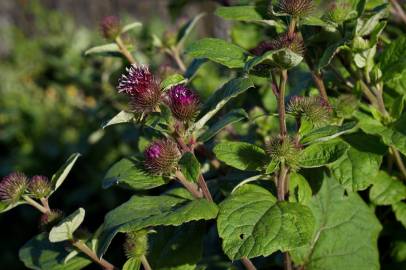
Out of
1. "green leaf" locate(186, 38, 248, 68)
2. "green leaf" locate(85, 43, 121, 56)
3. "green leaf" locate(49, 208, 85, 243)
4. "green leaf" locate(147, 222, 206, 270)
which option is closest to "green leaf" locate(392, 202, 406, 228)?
"green leaf" locate(147, 222, 206, 270)

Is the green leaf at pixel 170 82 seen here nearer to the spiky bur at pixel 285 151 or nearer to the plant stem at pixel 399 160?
the spiky bur at pixel 285 151

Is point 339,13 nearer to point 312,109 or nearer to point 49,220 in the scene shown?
point 312,109

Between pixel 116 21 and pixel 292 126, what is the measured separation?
0.73 meters

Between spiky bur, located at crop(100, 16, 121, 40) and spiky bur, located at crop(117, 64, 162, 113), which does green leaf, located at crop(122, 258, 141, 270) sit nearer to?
spiky bur, located at crop(117, 64, 162, 113)

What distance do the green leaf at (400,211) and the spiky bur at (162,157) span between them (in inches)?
30.0

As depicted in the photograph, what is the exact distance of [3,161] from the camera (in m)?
5.77

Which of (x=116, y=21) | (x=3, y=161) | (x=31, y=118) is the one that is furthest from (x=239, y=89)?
(x=31, y=118)

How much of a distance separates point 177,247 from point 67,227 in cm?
34

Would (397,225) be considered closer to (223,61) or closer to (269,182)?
(269,182)

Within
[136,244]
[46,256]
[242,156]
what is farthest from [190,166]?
[46,256]

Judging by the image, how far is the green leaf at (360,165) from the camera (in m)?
1.68

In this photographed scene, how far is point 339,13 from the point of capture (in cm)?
174

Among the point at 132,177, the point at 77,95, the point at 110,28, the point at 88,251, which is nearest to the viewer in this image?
the point at 132,177

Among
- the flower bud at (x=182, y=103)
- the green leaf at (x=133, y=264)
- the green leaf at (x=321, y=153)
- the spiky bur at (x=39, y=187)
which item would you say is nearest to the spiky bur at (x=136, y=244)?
the green leaf at (x=133, y=264)
